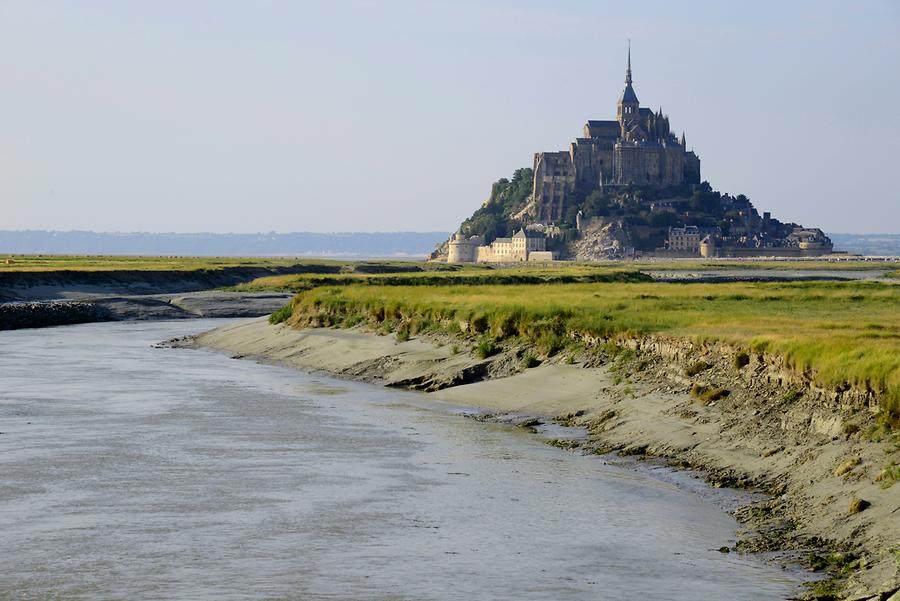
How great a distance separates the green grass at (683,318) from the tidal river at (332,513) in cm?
439

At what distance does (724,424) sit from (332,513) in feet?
27.3

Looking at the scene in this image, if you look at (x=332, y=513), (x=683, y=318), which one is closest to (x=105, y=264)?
(x=683, y=318)

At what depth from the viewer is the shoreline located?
59.6ft

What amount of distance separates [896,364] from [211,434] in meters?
14.7

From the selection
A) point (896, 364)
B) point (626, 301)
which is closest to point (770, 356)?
point (896, 364)

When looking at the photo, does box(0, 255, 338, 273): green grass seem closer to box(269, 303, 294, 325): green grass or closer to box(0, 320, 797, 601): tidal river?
box(269, 303, 294, 325): green grass

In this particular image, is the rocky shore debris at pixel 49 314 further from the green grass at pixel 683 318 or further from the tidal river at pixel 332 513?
the tidal river at pixel 332 513

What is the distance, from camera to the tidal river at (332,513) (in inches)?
679

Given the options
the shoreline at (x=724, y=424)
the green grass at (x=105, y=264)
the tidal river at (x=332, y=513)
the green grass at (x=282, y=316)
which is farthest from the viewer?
the green grass at (x=105, y=264)

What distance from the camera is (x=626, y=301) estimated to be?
48562mm

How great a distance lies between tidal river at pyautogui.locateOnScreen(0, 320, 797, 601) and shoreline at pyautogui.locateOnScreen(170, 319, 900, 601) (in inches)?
36.9

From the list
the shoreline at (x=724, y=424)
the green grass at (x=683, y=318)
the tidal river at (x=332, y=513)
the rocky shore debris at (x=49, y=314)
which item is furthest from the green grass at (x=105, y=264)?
the tidal river at (x=332, y=513)

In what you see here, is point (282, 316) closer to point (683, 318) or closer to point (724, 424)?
point (683, 318)

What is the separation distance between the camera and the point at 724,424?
2555cm
